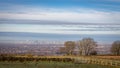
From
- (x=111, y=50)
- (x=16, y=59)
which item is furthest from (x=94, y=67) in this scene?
(x=111, y=50)

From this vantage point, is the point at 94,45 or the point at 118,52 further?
the point at 94,45

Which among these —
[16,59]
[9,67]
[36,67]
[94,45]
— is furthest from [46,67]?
[94,45]

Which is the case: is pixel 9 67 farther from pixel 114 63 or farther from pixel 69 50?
pixel 69 50

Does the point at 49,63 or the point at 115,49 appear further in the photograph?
the point at 115,49

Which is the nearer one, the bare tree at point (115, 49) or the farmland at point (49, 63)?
the farmland at point (49, 63)

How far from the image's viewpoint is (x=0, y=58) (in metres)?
41.2

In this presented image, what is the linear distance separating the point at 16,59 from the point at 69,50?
29549 mm

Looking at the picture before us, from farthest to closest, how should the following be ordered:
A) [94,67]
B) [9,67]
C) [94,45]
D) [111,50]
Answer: [94,45] < [111,50] < [94,67] < [9,67]

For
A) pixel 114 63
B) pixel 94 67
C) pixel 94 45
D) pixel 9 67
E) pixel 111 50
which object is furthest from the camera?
pixel 94 45

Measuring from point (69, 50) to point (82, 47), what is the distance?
317 cm

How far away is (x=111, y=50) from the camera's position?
67.9 metres

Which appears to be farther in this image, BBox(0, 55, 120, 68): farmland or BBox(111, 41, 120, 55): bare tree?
BBox(111, 41, 120, 55): bare tree

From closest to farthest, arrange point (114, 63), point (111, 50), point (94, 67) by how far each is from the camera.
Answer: point (94, 67)
point (114, 63)
point (111, 50)

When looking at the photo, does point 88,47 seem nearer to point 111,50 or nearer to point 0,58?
point 111,50
